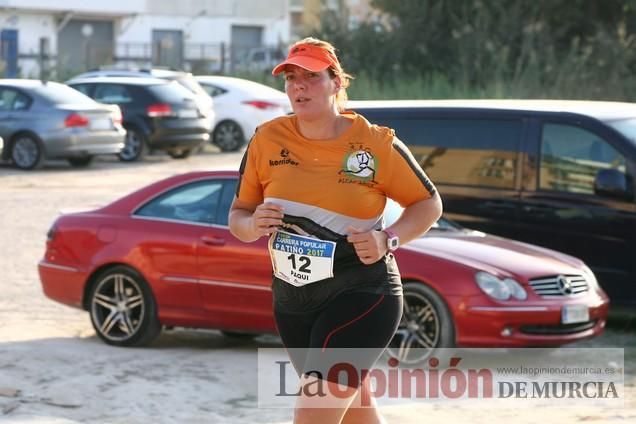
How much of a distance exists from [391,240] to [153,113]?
2169cm

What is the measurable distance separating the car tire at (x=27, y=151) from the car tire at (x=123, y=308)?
47.3 ft

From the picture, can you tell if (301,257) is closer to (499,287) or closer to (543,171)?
(499,287)

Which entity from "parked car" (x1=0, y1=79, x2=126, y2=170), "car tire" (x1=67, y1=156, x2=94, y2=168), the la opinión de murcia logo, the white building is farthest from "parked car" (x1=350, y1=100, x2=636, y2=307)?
the white building

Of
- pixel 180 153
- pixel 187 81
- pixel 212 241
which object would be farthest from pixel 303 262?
pixel 187 81

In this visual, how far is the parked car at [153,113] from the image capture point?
1046 inches

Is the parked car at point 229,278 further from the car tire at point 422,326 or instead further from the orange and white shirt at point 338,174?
the orange and white shirt at point 338,174

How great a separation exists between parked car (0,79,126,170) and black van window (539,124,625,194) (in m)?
14.5

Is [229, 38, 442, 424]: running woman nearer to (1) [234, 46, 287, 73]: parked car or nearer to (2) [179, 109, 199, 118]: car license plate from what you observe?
(2) [179, 109, 199, 118]: car license plate

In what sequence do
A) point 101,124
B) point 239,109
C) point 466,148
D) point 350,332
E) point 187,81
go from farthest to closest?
1. point 239,109
2. point 187,81
3. point 101,124
4. point 466,148
5. point 350,332

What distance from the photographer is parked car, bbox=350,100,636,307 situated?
10.5 meters

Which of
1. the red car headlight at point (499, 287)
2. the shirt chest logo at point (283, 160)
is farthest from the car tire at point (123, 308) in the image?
the shirt chest logo at point (283, 160)

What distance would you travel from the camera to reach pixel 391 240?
512 centimetres

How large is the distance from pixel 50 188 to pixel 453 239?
41.4 ft

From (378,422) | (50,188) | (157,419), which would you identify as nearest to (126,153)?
(50,188)
